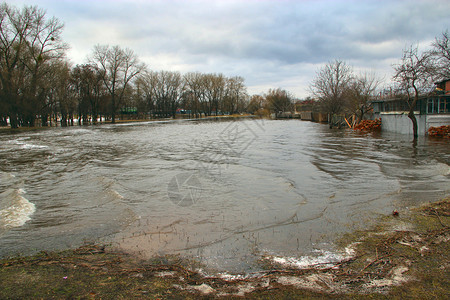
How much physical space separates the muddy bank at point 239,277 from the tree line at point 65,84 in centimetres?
4979

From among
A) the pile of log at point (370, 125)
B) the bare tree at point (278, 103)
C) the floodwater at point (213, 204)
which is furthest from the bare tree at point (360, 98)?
the bare tree at point (278, 103)

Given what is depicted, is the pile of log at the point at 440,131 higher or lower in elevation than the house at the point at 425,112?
lower

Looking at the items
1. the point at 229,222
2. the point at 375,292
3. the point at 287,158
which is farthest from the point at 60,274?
the point at 287,158

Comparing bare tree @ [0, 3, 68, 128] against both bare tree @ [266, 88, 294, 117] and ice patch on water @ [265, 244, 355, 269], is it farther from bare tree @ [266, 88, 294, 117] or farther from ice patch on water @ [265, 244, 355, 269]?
bare tree @ [266, 88, 294, 117]

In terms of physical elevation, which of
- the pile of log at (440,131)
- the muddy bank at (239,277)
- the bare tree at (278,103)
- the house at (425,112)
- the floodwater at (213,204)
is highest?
the bare tree at (278,103)

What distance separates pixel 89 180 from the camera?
11164mm

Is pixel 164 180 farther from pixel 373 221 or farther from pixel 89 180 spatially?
pixel 373 221

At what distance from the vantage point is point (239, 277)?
393cm

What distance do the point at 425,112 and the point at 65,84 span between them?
189 feet

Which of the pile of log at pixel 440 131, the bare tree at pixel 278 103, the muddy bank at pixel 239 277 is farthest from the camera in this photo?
the bare tree at pixel 278 103

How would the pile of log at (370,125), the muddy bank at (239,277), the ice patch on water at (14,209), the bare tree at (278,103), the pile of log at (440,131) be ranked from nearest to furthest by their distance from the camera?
the muddy bank at (239,277) < the ice patch on water at (14,209) < the pile of log at (440,131) < the pile of log at (370,125) < the bare tree at (278,103)

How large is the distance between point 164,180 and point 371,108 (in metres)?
36.8

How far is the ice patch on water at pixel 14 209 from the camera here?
21.9ft

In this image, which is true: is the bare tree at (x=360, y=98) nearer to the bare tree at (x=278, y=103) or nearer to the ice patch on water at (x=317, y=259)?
the ice patch on water at (x=317, y=259)
